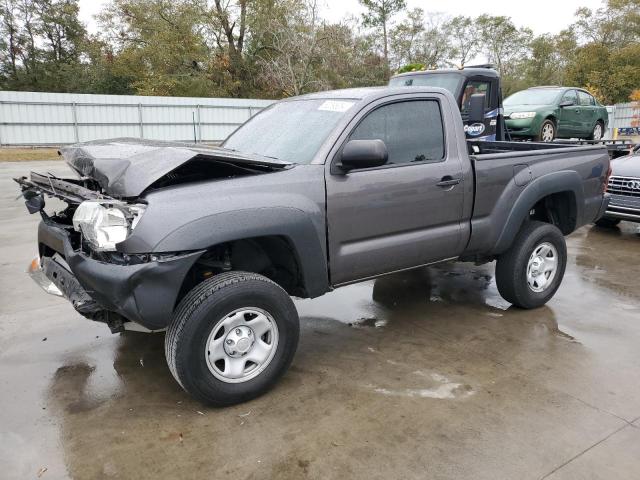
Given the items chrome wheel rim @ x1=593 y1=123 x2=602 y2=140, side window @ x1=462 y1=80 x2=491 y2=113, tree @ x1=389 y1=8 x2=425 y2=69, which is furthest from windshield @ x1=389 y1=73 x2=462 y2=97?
tree @ x1=389 y1=8 x2=425 y2=69

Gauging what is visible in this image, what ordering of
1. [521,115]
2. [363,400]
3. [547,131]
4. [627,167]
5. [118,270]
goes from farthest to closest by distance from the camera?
[547,131] < [521,115] < [627,167] < [363,400] < [118,270]

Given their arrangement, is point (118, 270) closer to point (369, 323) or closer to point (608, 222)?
point (369, 323)

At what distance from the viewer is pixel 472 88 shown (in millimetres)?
9664

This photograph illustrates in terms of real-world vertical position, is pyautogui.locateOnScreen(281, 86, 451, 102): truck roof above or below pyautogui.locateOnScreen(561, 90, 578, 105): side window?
below

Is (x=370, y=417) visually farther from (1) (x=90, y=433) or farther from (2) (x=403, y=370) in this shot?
(1) (x=90, y=433)

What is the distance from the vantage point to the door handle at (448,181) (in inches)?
160

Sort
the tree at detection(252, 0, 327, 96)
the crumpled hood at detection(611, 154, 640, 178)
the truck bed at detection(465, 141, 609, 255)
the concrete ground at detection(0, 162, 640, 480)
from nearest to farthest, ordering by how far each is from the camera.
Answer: the concrete ground at detection(0, 162, 640, 480), the truck bed at detection(465, 141, 609, 255), the crumpled hood at detection(611, 154, 640, 178), the tree at detection(252, 0, 327, 96)

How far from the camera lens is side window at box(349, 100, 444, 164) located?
388 cm

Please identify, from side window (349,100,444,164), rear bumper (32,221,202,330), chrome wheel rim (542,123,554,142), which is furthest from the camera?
chrome wheel rim (542,123,554,142)

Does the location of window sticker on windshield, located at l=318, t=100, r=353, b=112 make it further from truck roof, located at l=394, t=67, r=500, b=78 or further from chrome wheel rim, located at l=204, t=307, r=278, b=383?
truck roof, located at l=394, t=67, r=500, b=78

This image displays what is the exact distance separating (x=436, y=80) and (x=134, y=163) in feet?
25.3

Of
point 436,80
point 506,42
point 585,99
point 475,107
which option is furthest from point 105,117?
point 506,42

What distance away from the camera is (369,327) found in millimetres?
4570

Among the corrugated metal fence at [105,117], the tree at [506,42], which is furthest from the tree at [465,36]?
the corrugated metal fence at [105,117]
